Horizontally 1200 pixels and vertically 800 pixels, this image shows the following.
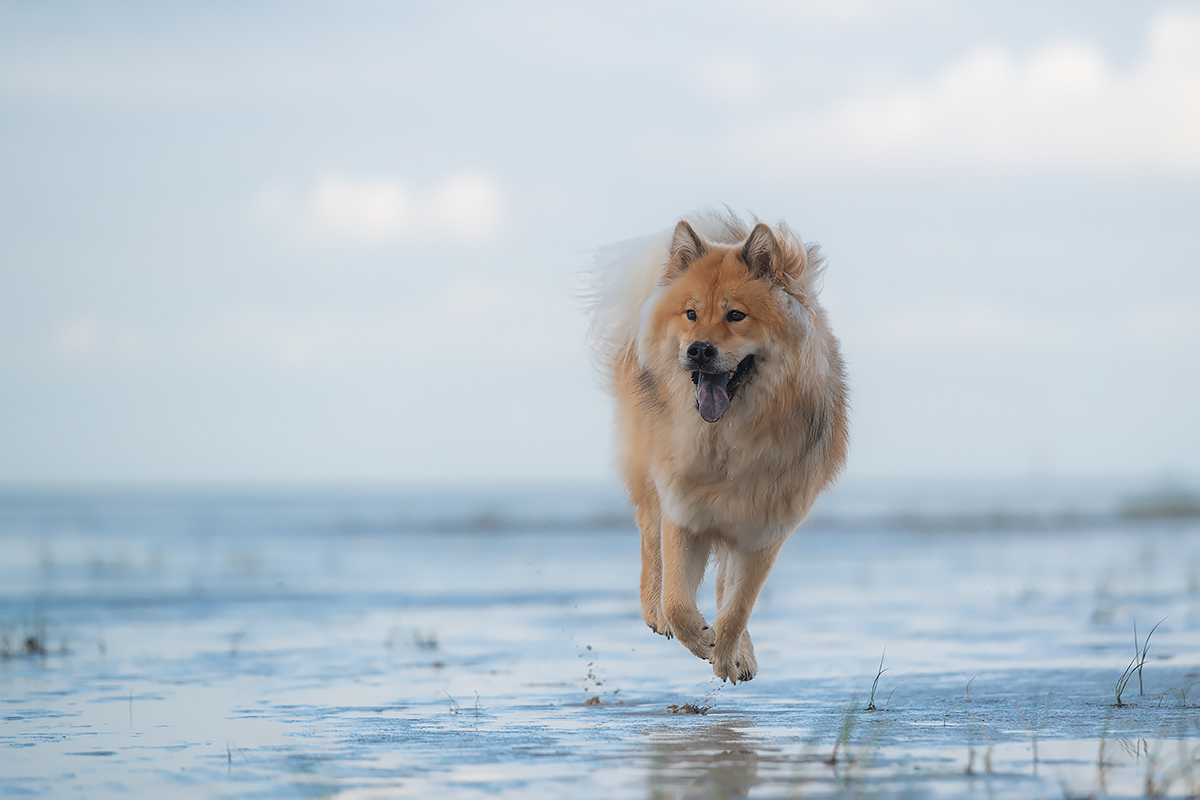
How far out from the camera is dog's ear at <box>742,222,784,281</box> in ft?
15.6

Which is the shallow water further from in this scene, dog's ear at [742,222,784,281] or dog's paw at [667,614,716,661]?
dog's ear at [742,222,784,281]

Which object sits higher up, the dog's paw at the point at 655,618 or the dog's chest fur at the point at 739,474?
the dog's chest fur at the point at 739,474

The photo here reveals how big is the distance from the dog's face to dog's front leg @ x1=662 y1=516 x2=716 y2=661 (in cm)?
79

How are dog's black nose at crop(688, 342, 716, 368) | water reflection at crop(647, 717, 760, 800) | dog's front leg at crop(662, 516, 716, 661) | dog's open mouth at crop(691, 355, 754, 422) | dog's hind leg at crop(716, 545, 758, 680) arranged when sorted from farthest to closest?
dog's hind leg at crop(716, 545, 758, 680) < dog's front leg at crop(662, 516, 716, 661) < dog's open mouth at crop(691, 355, 754, 422) < dog's black nose at crop(688, 342, 716, 368) < water reflection at crop(647, 717, 760, 800)

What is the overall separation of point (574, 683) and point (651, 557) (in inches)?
52.9

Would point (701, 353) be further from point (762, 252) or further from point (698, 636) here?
→ point (698, 636)

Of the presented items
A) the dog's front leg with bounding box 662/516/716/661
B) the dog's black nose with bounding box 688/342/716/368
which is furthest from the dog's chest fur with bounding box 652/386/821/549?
the dog's black nose with bounding box 688/342/716/368

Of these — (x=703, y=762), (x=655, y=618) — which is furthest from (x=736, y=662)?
(x=703, y=762)

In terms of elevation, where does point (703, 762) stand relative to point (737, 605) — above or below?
below

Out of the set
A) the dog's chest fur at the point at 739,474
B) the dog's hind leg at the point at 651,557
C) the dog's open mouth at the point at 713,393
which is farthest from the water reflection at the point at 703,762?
the dog's open mouth at the point at 713,393

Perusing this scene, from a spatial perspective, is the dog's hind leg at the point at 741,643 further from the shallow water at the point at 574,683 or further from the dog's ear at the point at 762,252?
the dog's ear at the point at 762,252

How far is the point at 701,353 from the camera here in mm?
4566

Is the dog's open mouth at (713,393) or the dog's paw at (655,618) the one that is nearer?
the dog's open mouth at (713,393)

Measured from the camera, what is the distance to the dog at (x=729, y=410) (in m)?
4.71
